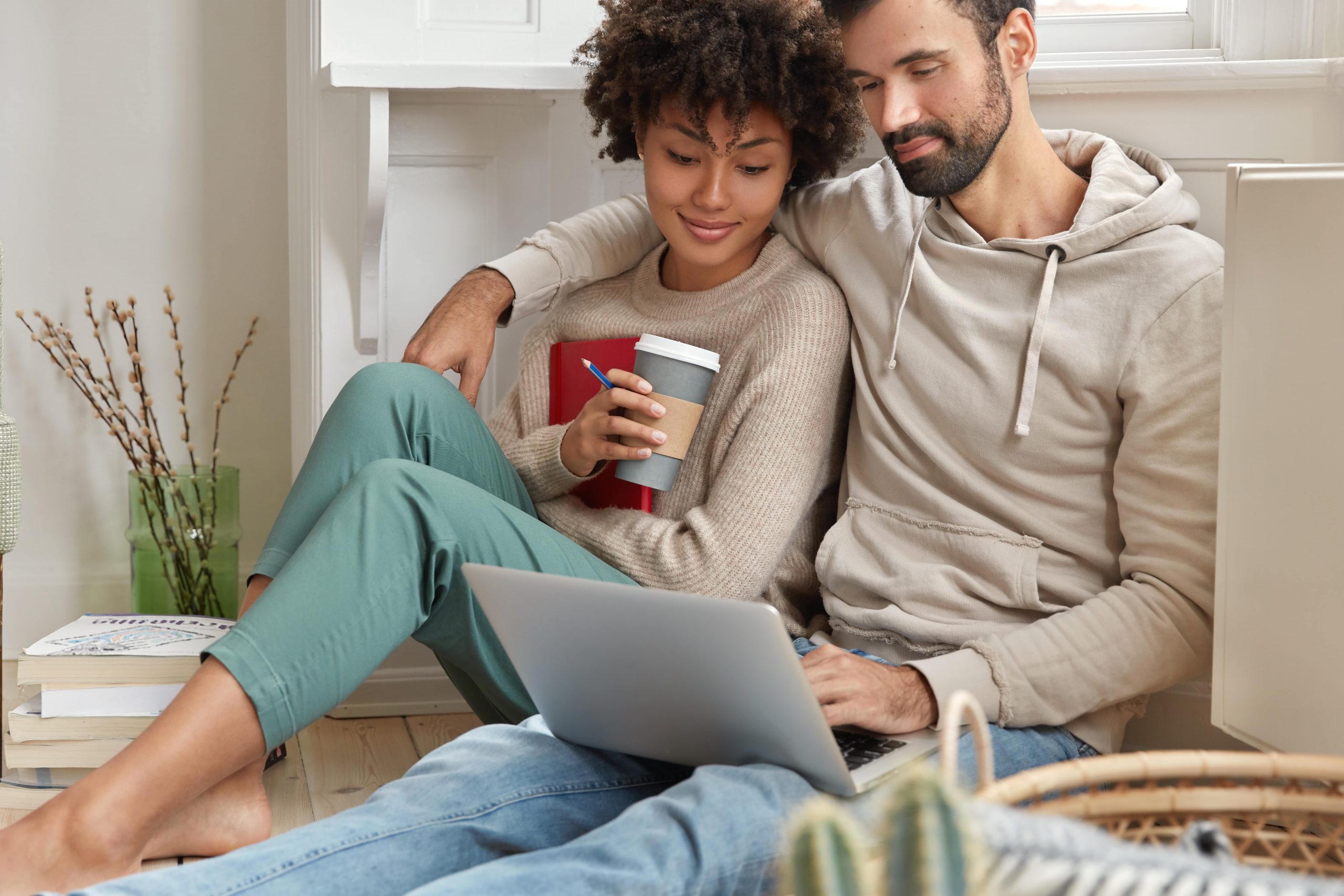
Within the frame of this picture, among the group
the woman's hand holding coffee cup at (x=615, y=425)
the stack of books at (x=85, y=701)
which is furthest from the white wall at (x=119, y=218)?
the woman's hand holding coffee cup at (x=615, y=425)

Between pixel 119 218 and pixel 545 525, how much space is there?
1.33 metres

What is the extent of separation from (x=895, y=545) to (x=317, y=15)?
3.90 ft

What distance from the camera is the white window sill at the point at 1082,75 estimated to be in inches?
58.1

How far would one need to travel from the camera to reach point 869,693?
1.10 m

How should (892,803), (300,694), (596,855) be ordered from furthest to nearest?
(300,694) < (596,855) < (892,803)

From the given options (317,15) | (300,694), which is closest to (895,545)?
(300,694)

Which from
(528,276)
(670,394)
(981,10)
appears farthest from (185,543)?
(981,10)

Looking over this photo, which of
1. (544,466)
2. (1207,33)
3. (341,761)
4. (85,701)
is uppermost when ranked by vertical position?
(1207,33)

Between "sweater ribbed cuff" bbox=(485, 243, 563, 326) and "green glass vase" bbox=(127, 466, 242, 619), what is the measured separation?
82 centimetres

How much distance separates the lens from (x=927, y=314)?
1406 mm

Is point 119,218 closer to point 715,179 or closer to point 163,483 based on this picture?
point 163,483

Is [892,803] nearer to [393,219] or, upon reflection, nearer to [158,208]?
[393,219]

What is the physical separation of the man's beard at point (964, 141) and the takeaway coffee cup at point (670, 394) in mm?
331

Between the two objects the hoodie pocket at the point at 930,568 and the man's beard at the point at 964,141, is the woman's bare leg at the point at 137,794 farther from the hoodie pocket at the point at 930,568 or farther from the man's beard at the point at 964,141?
the man's beard at the point at 964,141
